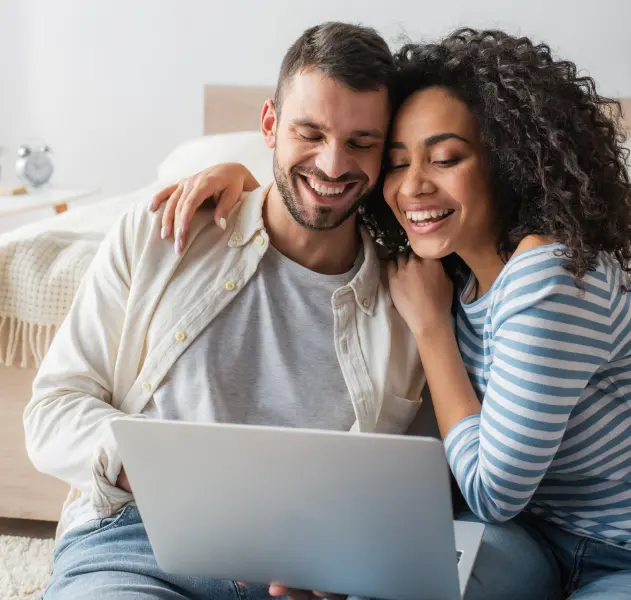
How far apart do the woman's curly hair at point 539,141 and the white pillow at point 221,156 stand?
1.14 m

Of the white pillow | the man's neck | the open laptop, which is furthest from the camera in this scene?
the white pillow

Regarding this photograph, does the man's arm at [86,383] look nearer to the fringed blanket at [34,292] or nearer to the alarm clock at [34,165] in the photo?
the fringed blanket at [34,292]

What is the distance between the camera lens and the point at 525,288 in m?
1.08

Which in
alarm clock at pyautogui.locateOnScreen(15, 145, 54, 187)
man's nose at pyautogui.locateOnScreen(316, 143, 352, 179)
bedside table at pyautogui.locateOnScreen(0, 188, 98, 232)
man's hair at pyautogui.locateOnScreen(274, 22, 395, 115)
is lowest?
bedside table at pyautogui.locateOnScreen(0, 188, 98, 232)

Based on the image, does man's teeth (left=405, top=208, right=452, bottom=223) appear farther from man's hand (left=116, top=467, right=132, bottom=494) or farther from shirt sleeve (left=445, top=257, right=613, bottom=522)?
man's hand (left=116, top=467, right=132, bottom=494)

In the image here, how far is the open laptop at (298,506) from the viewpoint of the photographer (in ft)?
2.80

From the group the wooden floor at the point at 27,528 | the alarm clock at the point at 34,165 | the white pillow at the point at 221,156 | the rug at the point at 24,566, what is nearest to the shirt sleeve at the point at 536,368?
the rug at the point at 24,566

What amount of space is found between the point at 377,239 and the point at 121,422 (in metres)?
0.68

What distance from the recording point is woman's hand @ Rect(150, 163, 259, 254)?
4.25ft

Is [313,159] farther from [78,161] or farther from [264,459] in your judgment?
[78,161]

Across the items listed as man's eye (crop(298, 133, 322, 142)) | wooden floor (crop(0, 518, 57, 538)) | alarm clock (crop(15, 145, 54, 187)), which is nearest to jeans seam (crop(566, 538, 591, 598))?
man's eye (crop(298, 133, 322, 142))

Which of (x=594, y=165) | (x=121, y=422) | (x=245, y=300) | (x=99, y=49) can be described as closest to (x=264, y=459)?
(x=121, y=422)

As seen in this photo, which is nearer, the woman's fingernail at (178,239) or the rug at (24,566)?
the woman's fingernail at (178,239)

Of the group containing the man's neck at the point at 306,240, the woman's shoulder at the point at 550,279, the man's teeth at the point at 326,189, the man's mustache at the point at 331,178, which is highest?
the man's mustache at the point at 331,178
